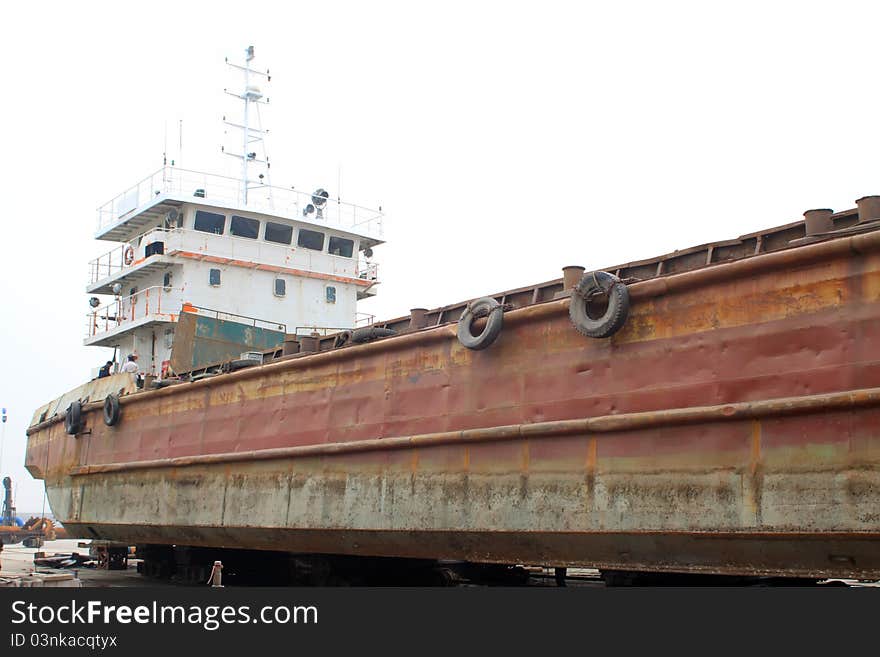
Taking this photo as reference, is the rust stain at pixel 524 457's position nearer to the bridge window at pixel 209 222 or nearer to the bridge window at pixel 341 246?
the bridge window at pixel 209 222

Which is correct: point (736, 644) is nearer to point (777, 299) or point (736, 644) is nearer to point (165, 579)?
point (777, 299)

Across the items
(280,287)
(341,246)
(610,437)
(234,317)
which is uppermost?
(341,246)

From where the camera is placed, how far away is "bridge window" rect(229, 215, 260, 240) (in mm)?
15641

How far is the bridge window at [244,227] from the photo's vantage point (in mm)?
15641

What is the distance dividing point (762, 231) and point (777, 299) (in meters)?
0.68

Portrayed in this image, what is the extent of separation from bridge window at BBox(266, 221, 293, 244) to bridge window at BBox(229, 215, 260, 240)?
0.80 ft

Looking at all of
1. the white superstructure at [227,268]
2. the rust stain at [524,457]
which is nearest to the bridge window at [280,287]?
the white superstructure at [227,268]

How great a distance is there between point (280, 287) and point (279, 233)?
1.14 meters

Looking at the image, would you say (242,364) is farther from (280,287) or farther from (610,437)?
(610,437)

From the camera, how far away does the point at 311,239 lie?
16.3m

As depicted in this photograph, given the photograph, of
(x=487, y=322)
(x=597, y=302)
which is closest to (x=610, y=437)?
(x=597, y=302)

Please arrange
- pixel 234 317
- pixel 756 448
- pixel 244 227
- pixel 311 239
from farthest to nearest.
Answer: pixel 311 239 → pixel 244 227 → pixel 234 317 → pixel 756 448

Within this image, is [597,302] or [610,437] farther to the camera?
[597,302]

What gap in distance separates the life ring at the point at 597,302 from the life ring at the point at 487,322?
0.78m
